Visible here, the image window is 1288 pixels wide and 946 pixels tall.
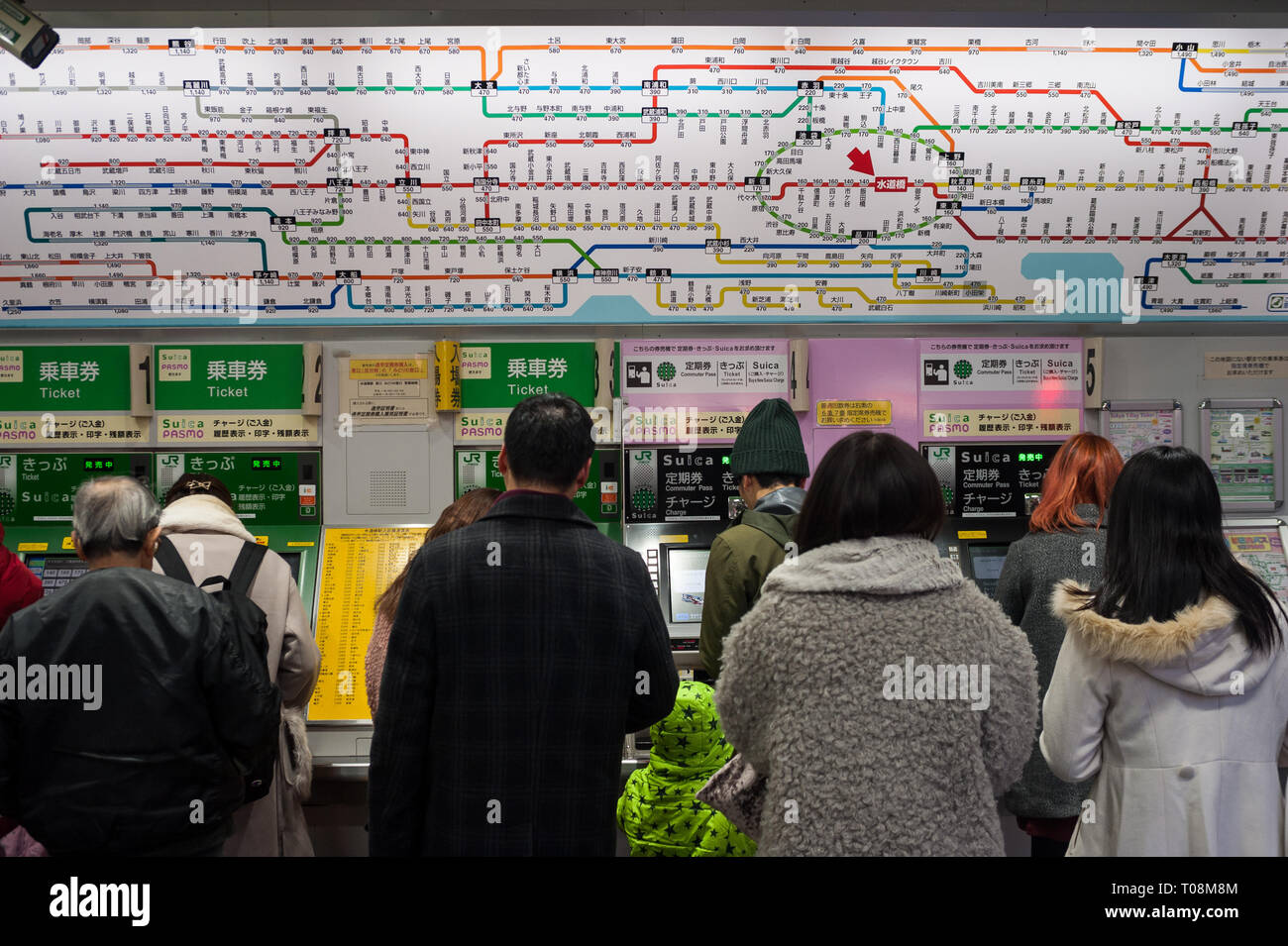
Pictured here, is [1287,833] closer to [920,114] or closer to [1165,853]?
[1165,853]

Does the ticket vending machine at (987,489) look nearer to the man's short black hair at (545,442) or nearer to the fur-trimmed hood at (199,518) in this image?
the man's short black hair at (545,442)

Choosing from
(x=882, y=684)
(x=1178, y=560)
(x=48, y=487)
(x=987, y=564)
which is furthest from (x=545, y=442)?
(x=48, y=487)

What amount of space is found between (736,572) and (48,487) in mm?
2895

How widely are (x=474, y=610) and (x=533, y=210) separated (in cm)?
240

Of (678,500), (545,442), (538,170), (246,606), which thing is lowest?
(246,606)

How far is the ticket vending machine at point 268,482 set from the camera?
3.82 meters

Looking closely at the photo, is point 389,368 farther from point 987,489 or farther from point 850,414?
point 987,489

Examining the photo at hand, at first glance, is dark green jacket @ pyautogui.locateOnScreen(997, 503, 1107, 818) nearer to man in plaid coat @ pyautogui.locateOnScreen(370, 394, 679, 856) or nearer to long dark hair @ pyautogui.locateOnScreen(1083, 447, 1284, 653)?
long dark hair @ pyautogui.locateOnScreen(1083, 447, 1284, 653)

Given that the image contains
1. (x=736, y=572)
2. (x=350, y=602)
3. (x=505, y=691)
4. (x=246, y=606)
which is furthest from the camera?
(x=350, y=602)

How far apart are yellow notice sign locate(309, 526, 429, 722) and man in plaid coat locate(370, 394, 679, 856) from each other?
1.66 meters

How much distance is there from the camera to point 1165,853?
1.86m

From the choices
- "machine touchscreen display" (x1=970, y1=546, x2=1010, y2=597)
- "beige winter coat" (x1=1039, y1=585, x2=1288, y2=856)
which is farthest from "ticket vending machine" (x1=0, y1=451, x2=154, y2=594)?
"beige winter coat" (x1=1039, y1=585, x2=1288, y2=856)

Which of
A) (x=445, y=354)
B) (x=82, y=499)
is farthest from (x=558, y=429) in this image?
(x=445, y=354)

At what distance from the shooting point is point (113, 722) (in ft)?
6.79
